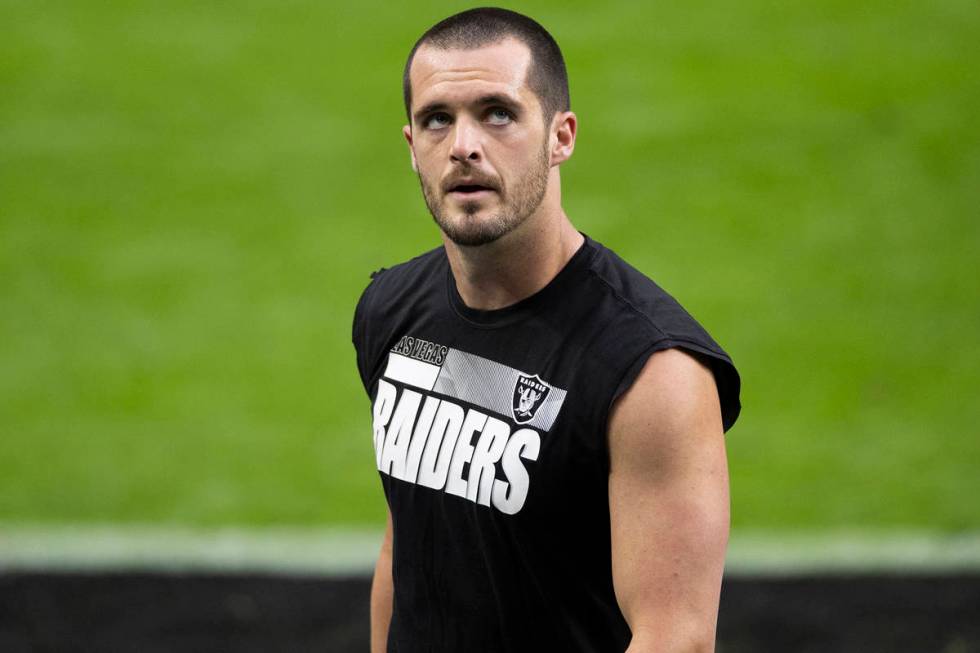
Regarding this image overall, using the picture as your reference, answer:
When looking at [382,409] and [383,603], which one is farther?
[383,603]

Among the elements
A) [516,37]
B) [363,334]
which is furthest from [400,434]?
[516,37]

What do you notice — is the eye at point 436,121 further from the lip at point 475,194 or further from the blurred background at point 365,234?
the blurred background at point 365,234

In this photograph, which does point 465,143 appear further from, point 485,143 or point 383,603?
point 383,603

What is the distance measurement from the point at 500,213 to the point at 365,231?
7.46m

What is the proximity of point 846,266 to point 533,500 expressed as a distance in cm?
742

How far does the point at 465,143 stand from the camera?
298 cm

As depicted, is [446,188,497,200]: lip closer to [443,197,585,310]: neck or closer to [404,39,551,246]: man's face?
[404,39,551,246]: man's face

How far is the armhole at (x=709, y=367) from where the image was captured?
112 inches

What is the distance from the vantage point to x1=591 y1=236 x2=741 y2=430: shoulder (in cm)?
286

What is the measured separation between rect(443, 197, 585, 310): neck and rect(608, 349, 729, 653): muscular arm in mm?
411

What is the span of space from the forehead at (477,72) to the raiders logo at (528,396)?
0.59 metres

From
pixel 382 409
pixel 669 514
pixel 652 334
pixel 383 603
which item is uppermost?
pixel 652 334

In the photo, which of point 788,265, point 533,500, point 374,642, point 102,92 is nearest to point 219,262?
point 102,92

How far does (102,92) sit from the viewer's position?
11625 mm
